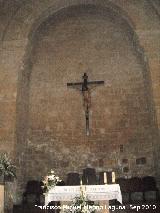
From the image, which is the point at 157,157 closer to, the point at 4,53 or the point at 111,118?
the point at 111,118

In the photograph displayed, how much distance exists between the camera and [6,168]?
8734 mm

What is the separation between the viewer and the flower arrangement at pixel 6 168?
8.62 meters

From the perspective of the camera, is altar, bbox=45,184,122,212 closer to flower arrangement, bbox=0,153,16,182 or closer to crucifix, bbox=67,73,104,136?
flower arrangement, bbox=0,153,16,182

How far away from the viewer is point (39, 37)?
11.6 m

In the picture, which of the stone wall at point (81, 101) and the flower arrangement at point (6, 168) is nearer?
the flower arrangement at point (6, 168)

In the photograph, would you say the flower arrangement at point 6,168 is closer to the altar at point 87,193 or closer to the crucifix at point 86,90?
the altar at point 87,193

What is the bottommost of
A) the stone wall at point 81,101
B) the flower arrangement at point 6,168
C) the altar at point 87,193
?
the altar at point 87,193

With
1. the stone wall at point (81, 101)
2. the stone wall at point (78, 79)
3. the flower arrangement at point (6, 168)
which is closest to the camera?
the flower arrangement at point (6, 168)

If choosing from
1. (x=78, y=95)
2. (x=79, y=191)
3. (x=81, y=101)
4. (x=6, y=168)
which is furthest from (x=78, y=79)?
(x=79, y=191)

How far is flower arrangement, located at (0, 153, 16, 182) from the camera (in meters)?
8.62

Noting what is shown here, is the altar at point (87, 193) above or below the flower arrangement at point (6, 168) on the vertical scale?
below

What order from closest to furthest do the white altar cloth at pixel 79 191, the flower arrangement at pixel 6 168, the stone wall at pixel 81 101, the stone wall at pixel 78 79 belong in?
the white altar cloth at pixel 79 191 < the flower arrangement at pixel 6 168 < the stone wall at pixel 78 79 < the stone wall at pixel 81 101

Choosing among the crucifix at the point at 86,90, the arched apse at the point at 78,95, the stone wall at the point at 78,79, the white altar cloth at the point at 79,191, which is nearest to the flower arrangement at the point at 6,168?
the stone wall at the point at 78,79

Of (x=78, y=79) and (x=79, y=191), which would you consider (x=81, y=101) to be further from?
(x=79, y=191)
